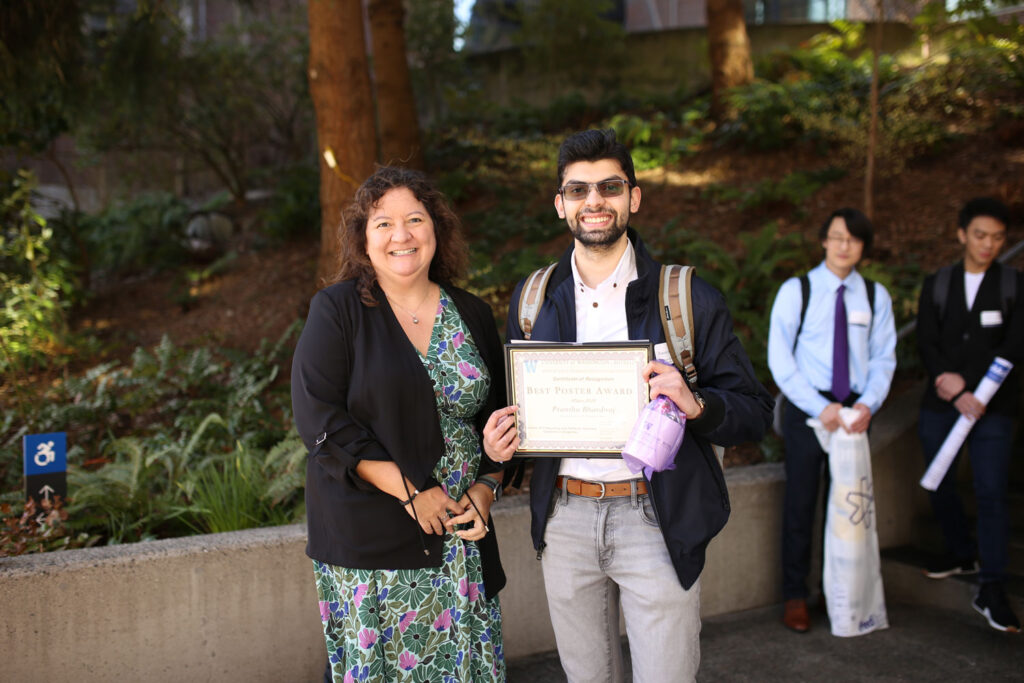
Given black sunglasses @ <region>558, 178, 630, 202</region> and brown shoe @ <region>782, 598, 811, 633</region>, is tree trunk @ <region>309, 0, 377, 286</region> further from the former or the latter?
black sunglasses @ <region>558, 178, 630, 202</region>

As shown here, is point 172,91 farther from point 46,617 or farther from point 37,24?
point 46,617

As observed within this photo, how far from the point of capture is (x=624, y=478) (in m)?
2.76

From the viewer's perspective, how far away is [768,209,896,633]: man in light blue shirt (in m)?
4.59

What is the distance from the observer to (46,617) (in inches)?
147

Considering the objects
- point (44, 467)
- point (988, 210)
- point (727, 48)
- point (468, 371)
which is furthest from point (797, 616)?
point (727, 48)

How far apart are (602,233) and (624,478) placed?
33.5 inches

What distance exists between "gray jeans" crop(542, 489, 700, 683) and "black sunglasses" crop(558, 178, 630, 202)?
1.05 meters

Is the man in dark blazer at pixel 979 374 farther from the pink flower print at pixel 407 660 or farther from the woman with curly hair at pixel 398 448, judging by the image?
the pink flower print at pixel 407 660

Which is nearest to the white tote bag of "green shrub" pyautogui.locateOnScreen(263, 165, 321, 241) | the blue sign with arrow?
the blue sign with arrow

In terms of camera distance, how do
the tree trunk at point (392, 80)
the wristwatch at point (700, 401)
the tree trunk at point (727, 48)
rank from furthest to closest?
the tree trunk at point (727, 48) → the tree trunk at point (392, 80) → the wristwatch at point (700, 401)

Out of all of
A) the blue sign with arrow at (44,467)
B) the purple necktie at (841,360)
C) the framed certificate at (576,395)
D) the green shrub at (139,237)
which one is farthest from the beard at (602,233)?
the green shrub at (139,237)

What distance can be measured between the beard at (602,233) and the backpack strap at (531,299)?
0.28 m

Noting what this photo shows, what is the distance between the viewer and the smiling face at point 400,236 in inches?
116

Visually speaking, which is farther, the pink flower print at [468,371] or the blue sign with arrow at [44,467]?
the blue sign with arrow at [44,467]
